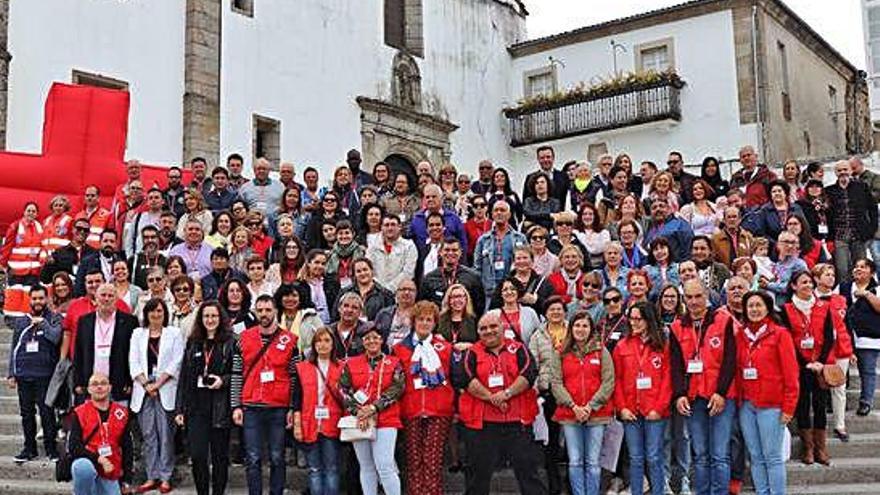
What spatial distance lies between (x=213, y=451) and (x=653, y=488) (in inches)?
122

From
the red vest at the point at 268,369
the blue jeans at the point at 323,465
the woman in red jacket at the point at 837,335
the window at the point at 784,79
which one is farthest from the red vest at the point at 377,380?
the window at the point at 784,79

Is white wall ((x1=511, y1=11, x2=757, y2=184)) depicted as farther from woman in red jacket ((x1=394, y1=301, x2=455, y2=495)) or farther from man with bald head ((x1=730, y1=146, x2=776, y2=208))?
woman in red jacket ((x1=394, y1=301, x2=455, y2=495))

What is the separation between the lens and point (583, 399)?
262 inches

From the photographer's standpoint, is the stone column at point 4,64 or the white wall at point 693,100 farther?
the white wall at point 693,100

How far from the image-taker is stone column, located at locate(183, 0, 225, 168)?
1558 cm

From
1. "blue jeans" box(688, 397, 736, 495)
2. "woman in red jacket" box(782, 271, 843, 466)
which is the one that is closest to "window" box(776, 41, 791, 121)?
"woman in red jacket" box(782, 271, 843, 466)

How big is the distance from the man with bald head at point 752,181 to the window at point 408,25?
10824 mm

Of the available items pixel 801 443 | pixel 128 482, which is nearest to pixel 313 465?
pixel 128 482

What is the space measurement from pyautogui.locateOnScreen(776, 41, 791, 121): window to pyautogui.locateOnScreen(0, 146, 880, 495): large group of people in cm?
1257

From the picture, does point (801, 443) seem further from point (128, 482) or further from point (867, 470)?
point (128, 482)

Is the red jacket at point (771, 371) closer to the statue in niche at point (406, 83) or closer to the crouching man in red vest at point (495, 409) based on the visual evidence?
the crouching man in red vest at point (495, 409)

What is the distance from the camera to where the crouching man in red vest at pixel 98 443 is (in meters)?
6.54

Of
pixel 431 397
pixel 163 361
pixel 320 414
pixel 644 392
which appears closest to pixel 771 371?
pixel 644 392

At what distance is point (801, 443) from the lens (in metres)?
7.60
